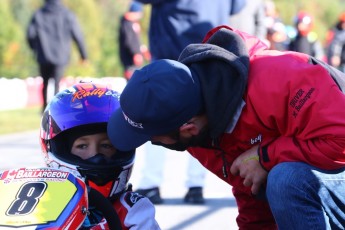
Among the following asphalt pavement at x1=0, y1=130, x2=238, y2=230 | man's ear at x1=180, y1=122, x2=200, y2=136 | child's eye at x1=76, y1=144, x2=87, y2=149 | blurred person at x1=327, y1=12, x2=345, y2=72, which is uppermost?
man's ear at x1=180, y1=122, x2=200, y2=136

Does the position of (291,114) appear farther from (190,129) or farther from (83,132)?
(83,132)

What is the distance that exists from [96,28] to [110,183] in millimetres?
29743

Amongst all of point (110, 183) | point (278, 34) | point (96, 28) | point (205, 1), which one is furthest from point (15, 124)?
point (96, 28)

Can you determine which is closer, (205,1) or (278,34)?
(205,1)

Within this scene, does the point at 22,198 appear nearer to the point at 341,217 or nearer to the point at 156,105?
the point at 156,105

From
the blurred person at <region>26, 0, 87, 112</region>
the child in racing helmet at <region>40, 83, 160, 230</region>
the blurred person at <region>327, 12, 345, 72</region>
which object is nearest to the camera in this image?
the child in racing helmet at <region>40, 83, 160, 230</region>

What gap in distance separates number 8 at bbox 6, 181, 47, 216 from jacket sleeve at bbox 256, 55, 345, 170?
Answer: 0.93 metres

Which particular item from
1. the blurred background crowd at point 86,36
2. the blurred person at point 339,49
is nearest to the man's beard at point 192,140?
the blurred person at point 339,49

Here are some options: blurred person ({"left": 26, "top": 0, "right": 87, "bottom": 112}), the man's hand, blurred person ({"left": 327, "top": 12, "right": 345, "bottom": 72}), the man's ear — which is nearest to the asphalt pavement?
the man's hand

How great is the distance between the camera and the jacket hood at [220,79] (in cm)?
317

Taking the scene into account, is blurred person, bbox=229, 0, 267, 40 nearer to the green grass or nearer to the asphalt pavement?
the asphalt pavement

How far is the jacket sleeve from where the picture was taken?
3033 millimetres

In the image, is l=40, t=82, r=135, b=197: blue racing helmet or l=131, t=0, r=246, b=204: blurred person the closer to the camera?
l=40, t=82, r=135, b=197: blue racing helmet

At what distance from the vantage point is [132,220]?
11.3 ft
